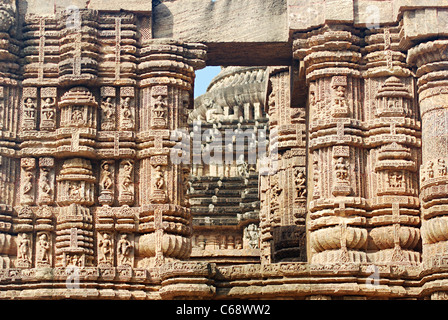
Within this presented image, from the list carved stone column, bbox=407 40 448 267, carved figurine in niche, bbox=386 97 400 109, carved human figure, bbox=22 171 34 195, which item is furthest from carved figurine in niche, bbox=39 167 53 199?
carved stone column, bbox=407 40 448 267

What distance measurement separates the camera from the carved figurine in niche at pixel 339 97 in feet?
63.2

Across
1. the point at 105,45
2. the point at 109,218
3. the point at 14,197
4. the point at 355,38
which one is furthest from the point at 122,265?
the point at 355,38

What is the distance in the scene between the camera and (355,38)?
19.8 m

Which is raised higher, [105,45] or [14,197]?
[105,45]

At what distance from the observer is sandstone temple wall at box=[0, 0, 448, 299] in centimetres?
1859

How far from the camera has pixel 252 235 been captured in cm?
3033

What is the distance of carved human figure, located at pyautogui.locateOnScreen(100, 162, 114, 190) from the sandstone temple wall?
0.02 meters

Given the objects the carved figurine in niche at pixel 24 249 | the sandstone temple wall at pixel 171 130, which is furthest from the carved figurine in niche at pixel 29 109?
the carved figurine in niche at pixel 24 249

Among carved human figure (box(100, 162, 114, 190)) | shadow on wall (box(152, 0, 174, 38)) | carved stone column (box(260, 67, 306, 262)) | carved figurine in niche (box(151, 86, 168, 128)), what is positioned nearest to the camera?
carved human figure (box(100, 162, 114, 190))

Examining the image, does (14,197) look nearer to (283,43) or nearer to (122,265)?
(122,265)

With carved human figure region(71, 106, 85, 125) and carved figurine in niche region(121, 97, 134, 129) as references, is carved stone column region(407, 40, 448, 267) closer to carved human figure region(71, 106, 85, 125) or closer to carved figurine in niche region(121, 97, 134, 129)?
carved figurine in niche region(121, 97, 134, 129)

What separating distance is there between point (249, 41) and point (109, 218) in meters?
3.96

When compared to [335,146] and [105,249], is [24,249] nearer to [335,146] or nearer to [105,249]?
[105,249]

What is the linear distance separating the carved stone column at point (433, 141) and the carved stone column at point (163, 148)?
151 inches
